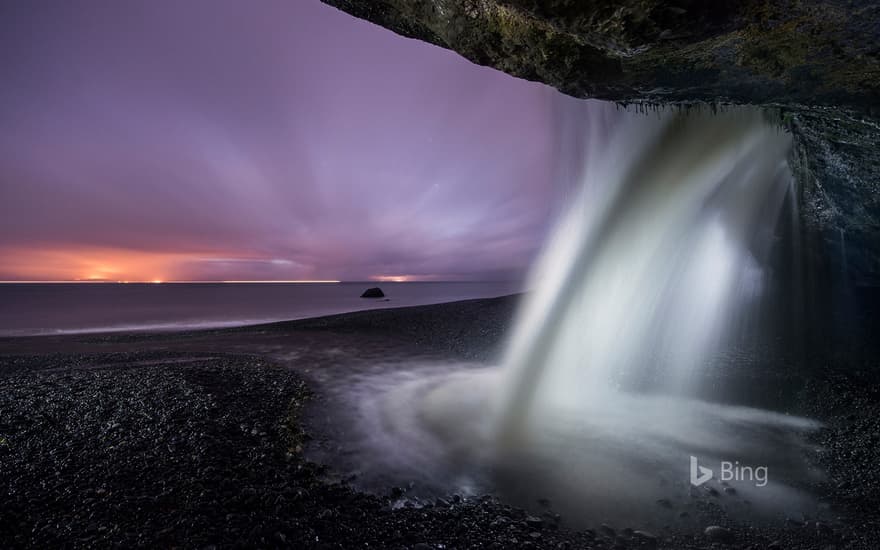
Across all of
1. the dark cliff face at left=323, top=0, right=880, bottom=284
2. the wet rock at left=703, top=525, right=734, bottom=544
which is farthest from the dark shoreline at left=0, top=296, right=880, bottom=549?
the dark cliff face at left=323, top=0, right=880, bottom=284

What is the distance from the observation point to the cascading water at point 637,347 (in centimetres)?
780

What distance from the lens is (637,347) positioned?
14.5m

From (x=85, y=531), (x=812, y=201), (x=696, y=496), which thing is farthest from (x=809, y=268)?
(x=85, y=531)

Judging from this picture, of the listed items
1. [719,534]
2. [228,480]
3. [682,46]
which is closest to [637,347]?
[719,534]

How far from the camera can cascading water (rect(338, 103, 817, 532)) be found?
25.6 ft

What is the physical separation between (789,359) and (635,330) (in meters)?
4.64

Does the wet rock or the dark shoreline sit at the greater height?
the dark shoreline

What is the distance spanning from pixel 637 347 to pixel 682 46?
11.9m

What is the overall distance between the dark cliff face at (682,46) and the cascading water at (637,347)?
14.8ft

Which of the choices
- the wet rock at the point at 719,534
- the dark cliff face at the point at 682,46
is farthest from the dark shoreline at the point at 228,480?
the dark cliff face at the point at 682,46

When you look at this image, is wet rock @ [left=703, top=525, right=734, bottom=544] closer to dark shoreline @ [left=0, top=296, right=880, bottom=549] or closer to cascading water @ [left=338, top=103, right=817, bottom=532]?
dark shoreline @ [left=0, top=296, right=880, bottom=549]

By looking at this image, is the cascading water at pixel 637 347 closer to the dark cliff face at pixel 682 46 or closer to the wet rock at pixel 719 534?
the wet rock at pixel 719 534

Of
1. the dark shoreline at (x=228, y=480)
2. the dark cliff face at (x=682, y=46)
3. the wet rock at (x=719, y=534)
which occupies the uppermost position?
the dark cliff face at (x=682, y=46)

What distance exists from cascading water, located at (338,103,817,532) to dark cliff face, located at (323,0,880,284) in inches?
178
